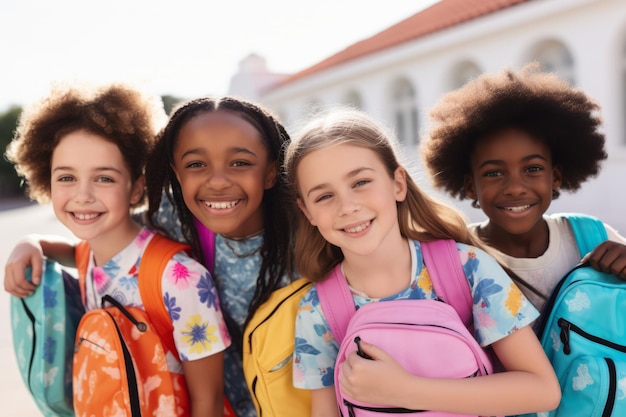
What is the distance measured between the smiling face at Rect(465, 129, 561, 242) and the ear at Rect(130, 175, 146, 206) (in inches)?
48.5

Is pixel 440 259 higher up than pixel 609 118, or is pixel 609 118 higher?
pixel 609 118

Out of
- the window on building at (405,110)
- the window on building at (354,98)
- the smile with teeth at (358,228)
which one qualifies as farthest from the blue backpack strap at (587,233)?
the window on building at (354,98)

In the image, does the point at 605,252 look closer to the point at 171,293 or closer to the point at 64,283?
the point at 171,293

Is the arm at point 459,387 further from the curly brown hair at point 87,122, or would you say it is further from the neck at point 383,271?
the curly brown hair at point 87,122

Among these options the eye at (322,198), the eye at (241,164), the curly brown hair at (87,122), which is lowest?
the eye at (322,198)

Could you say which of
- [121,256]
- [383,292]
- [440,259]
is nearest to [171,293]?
[121,256]

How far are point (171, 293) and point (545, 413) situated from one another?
3.82ft

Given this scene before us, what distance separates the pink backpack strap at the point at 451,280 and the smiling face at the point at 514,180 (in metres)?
0.43

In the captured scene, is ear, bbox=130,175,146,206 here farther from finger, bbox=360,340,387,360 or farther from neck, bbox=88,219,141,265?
finger, bbox=360,340,387,360

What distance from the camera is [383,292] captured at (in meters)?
1.61

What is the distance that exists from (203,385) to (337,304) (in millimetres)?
535

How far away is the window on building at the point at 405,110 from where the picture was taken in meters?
11.4

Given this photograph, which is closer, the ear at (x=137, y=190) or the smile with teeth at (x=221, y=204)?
the smile with teeth at (x=221, y=204)

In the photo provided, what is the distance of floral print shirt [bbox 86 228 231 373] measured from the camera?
1732 mm
